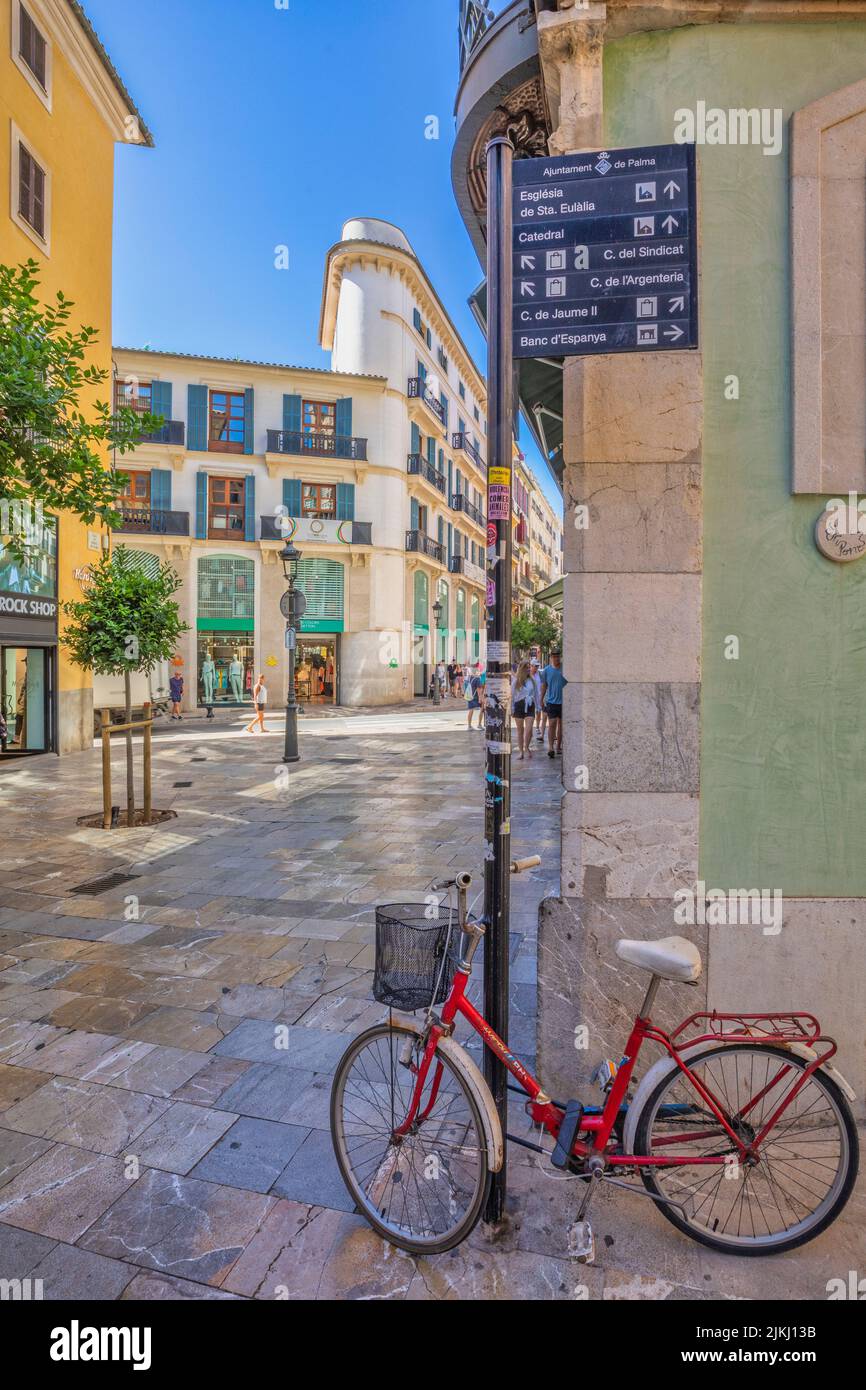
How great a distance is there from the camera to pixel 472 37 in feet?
12.9

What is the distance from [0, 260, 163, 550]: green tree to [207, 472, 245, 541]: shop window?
72.4ft

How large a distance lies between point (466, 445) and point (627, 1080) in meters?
39.2

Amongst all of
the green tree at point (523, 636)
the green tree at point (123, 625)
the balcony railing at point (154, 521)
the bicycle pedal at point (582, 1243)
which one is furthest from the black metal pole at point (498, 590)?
the balcony railing at point (154, 521)

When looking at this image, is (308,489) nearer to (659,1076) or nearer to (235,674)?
(235,674)

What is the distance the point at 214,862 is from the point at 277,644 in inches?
825

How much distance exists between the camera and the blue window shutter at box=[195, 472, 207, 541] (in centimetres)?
2677

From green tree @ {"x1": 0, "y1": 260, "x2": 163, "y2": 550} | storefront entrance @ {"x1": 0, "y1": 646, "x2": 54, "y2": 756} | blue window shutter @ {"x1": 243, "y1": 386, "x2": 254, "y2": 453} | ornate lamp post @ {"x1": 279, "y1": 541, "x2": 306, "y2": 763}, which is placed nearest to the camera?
green tree @ {"x1": 0, "y1": 260, "x2": 163, "y2": 550}

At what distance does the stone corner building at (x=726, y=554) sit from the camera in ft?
9.72

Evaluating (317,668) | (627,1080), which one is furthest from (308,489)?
(627,1080)

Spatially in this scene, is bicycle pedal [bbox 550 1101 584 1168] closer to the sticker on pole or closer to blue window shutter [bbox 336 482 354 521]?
the sticker on pole

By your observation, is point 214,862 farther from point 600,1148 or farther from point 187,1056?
point 600,1148

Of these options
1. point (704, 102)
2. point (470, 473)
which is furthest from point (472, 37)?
point (470, 473)

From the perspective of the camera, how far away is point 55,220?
44.2ft

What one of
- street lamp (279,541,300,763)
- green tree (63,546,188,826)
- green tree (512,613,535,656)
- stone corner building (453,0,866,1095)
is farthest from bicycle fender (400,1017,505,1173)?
green tree (512,613,535,656)
